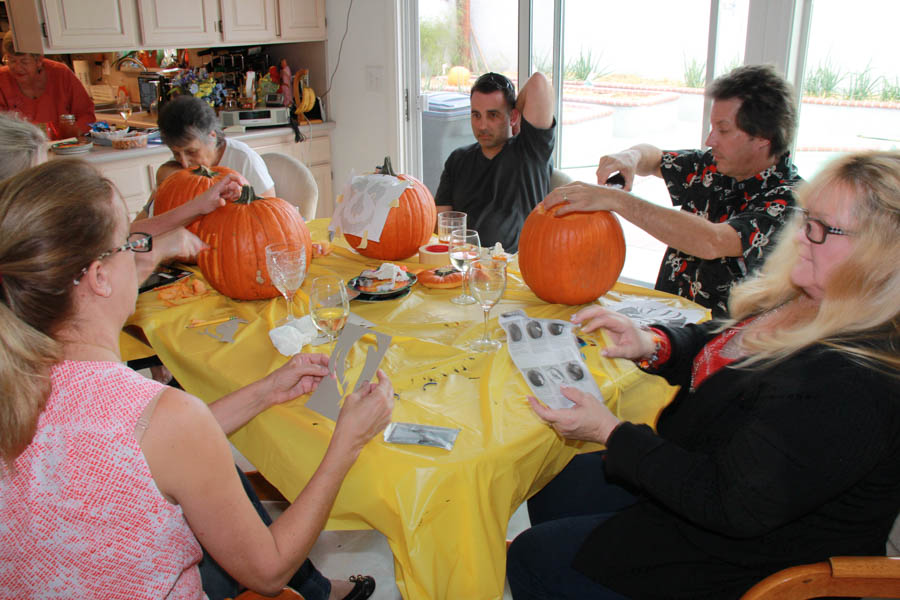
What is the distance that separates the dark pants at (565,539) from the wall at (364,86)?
3034mm

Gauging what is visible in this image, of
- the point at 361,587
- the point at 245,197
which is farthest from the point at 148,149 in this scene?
the point at 361,587

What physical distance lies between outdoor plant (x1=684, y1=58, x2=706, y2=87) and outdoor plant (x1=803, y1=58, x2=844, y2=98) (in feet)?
1.45

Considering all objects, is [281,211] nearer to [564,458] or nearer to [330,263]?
[330,263]

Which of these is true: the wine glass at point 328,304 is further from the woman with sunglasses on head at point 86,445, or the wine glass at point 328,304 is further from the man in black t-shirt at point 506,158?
the man in black t-shirt at point 506,158

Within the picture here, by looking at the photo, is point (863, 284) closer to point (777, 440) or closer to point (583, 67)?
point (777, 440)

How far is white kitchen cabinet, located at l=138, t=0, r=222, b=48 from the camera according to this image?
376 cm

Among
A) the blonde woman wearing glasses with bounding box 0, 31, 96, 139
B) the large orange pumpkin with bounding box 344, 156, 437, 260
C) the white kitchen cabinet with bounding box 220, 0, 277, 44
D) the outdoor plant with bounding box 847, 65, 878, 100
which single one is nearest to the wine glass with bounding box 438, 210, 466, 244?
the large orange pumpkin with bounding box 344, 156, 437, 260

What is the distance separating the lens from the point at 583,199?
5.44 ft

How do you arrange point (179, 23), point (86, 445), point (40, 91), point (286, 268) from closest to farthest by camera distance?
point (86, 445)
point (286, 268)
point (179, 23)
point (40, 91)

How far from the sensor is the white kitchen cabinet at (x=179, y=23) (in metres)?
3.76

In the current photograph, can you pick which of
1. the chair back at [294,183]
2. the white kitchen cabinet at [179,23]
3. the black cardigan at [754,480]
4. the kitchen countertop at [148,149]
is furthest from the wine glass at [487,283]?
the white kitchen cabinet at [179,23]

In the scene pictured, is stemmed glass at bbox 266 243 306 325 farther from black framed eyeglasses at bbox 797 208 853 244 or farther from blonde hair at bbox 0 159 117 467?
black framed eyeglasses at bbox 797 208 853 244

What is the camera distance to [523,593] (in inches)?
51.0

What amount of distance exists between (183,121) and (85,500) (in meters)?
2.01
